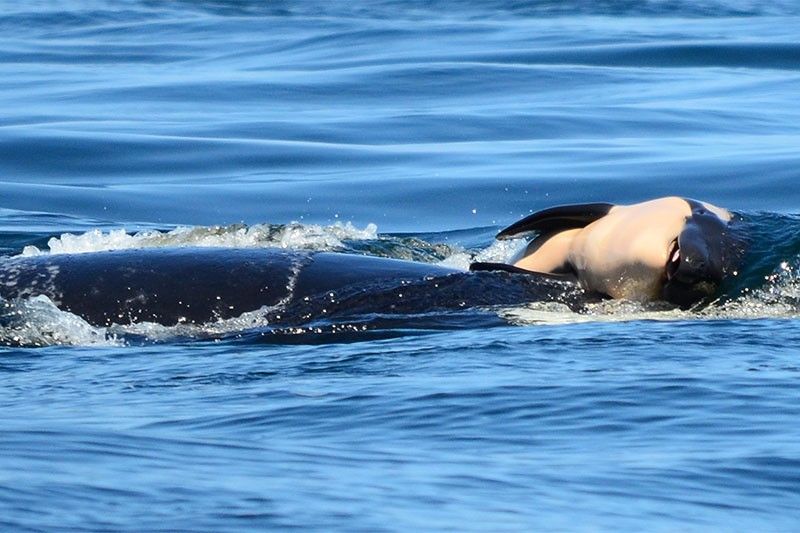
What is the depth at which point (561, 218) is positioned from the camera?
26.6ft

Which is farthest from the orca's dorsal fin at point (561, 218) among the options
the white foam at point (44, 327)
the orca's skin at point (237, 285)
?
the white foam at point (44, 327)

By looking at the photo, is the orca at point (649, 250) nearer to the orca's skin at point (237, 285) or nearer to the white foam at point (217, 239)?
the orca's skin at point (237, 285)

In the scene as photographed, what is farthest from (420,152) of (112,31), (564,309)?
(112,31)

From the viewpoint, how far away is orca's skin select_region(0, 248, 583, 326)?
297 inches

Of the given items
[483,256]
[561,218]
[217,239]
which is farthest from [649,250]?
[217,239]

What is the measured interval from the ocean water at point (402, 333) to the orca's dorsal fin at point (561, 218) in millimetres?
519

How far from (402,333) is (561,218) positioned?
1.13 m

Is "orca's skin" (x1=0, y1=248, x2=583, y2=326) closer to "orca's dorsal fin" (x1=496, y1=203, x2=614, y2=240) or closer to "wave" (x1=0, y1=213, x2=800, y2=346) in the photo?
"wave" (x1=0, y1=213, x2=800, y2=346)

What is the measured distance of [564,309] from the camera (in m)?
7.80

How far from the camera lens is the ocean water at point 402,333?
190 inches

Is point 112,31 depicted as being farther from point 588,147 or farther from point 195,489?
point 195,489

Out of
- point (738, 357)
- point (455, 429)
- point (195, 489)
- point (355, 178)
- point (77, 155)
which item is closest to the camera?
point (195, 489)

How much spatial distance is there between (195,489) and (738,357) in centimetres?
268

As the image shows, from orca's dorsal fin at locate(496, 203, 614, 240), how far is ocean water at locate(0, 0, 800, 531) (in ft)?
1.70
